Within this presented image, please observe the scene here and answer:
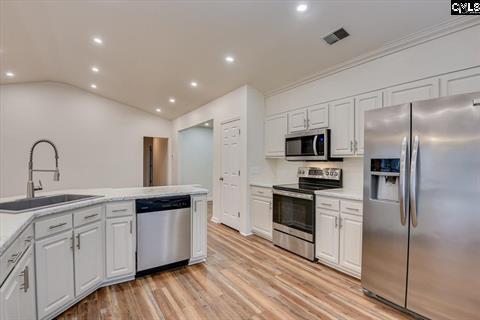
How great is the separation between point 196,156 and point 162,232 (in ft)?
16.5

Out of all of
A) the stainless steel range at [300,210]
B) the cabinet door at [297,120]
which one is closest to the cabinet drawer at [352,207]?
the stainless steel range at [300,210]

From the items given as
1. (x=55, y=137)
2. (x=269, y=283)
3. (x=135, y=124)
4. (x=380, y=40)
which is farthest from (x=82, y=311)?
(x=135, y=124)

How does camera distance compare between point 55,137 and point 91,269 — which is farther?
point 55,137

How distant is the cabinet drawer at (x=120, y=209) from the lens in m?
2.46

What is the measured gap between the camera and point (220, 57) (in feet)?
11.7

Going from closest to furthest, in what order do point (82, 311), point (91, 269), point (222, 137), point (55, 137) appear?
point (82, 311)
point (91, 269)
point (222, 137)
point (55, 137)

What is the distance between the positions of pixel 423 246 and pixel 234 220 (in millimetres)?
3143

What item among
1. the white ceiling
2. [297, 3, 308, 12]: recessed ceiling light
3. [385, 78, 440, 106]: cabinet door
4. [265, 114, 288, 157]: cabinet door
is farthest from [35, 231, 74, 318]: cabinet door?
[385, 78, 440, 106]: cabinet door

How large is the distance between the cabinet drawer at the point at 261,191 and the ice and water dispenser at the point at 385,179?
1.76 meters

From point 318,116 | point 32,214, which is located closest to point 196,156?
point 318,116

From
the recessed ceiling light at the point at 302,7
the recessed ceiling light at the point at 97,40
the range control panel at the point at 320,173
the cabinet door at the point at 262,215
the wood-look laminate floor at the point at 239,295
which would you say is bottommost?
the wood-look laminate floor at the point at 239,295

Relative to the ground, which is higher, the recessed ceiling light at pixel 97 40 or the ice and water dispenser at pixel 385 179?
the recessed ceiling light at pixel 97 40

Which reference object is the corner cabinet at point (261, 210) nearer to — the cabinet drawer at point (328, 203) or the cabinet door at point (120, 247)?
the cabinet drawer at point (328, 203)

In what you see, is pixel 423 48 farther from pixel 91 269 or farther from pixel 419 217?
pixel 91 269
